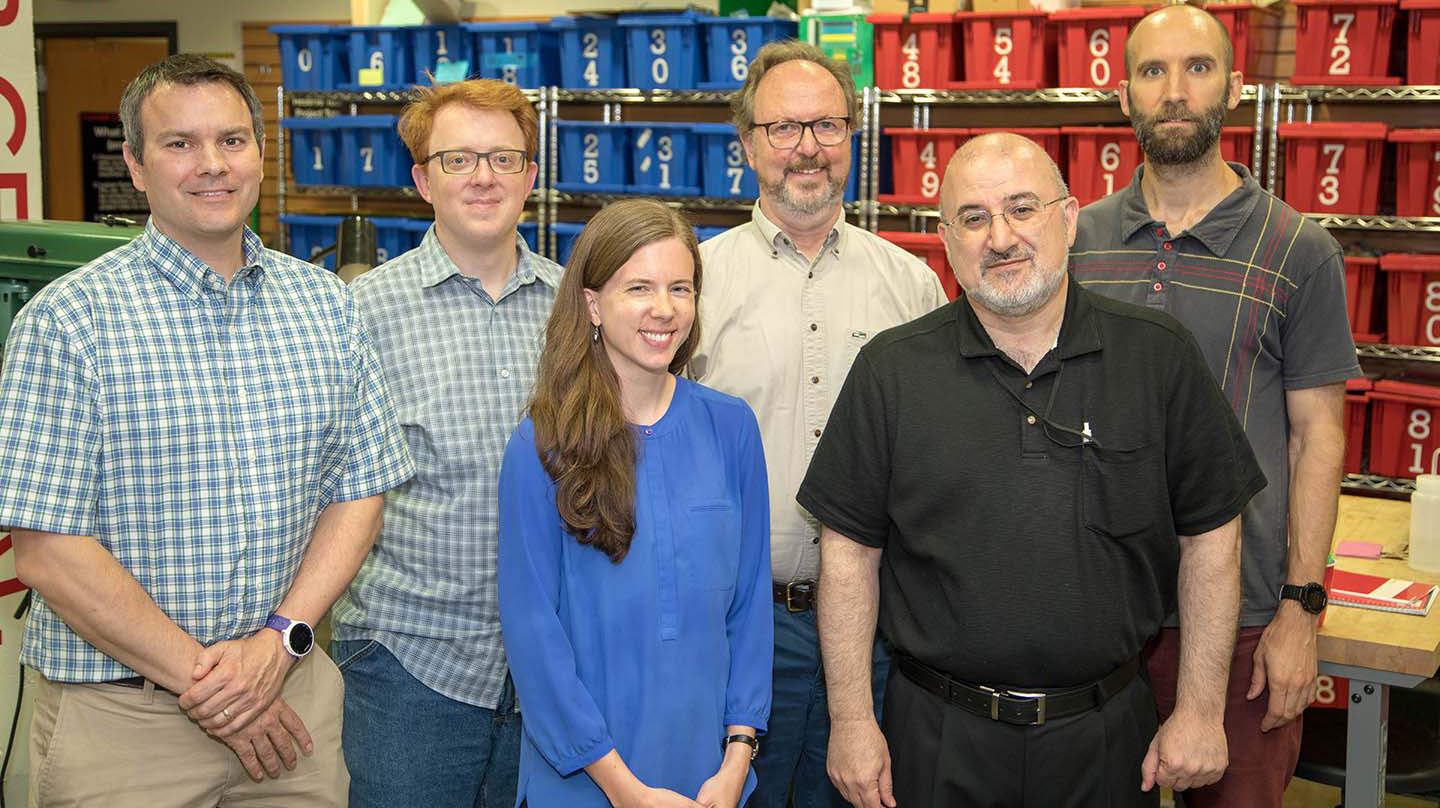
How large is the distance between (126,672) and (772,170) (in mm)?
1464

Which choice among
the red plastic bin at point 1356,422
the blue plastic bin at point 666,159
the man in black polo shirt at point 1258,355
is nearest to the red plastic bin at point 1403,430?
the red plastic bin at point 1356,422

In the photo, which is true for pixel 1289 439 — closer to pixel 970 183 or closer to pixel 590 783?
pixel 970 183

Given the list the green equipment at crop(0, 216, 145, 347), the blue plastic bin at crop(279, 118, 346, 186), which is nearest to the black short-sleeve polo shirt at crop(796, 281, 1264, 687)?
the green equipment at crop(0, 216, 145, 347)

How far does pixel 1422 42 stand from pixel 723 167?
2997 mm

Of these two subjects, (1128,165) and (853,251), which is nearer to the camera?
(853,251)

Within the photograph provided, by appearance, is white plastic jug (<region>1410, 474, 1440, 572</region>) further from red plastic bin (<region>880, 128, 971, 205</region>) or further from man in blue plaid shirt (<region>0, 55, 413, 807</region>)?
red plastic bin (<region>880, 128, 971, 205</region>)

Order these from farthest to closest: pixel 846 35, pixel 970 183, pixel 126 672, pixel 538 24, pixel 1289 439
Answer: pixel 538 24
pixel 846 35
pixel 1289 439
pixel 970 183
pixel 126 672

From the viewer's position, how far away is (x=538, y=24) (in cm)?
681

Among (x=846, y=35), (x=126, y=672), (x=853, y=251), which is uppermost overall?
(x=846, y=35)

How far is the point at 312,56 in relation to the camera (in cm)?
753

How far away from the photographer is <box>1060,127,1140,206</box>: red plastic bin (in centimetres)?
538

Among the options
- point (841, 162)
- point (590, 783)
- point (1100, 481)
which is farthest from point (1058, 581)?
point (841, 162)

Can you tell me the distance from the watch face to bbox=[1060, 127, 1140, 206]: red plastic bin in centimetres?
411

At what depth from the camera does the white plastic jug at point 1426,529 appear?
3029mm
